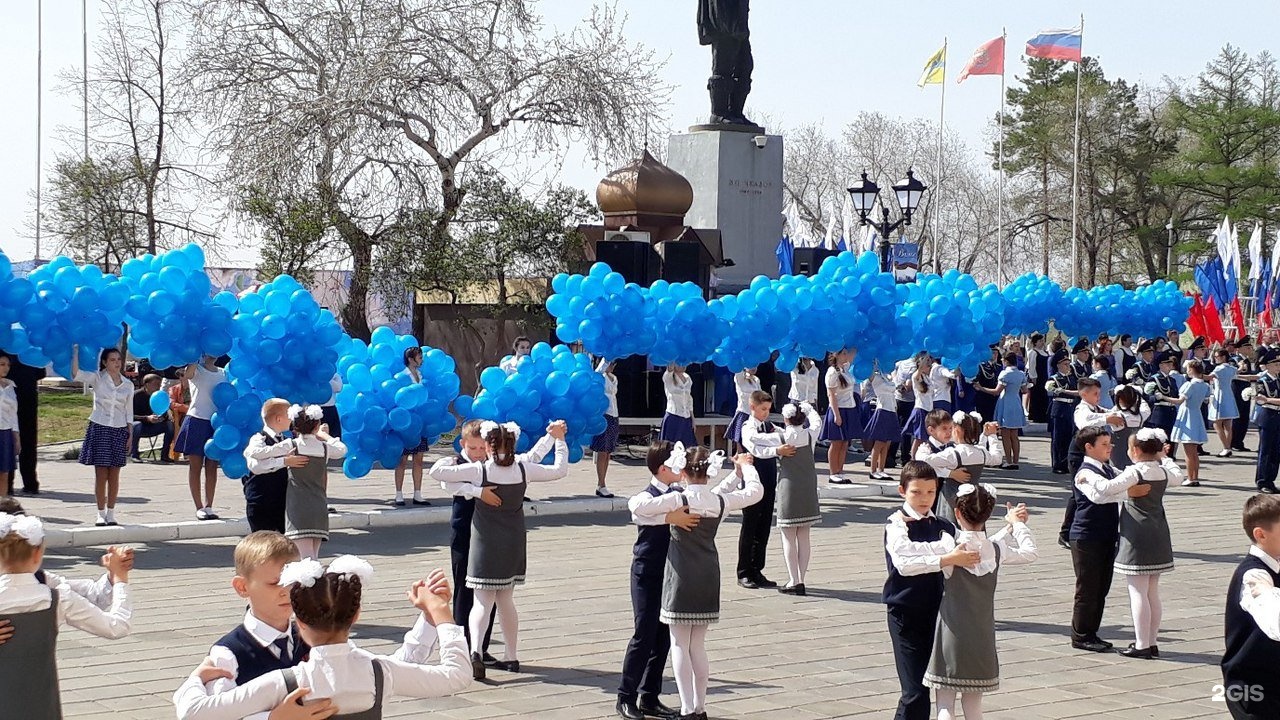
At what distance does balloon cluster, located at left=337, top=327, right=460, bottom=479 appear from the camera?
13859 millimetres

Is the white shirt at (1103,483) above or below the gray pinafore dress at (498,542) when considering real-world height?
above

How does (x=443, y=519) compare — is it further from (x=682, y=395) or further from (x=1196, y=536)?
(x=1196, y=536)

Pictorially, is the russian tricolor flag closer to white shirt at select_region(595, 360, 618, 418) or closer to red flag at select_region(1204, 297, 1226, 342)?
red flag at select_region(1204, 297, 1226, 342)

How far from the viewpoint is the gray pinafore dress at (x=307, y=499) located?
32.7 ft

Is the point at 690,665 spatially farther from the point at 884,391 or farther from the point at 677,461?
the point at 884,391

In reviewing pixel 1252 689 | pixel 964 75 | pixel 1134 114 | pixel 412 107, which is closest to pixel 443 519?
pixel 1252 689

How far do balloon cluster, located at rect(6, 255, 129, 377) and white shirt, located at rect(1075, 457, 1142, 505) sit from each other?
8243 mm

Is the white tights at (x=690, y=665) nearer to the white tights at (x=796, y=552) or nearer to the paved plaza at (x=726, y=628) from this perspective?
the paved plaza at (x=726, y=628)

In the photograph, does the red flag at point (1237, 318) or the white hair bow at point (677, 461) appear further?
the red flag at point (1237, 318)

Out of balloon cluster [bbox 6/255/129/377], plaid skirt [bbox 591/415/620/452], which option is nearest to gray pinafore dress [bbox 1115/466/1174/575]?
plaid skirt [bbox 591/415/620/452]

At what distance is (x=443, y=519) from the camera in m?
14.9

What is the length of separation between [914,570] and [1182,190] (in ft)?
179

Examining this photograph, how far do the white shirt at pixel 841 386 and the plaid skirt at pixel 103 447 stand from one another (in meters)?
8.52

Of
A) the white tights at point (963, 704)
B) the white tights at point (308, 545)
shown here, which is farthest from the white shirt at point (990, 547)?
the white tights at point (308, 545)
